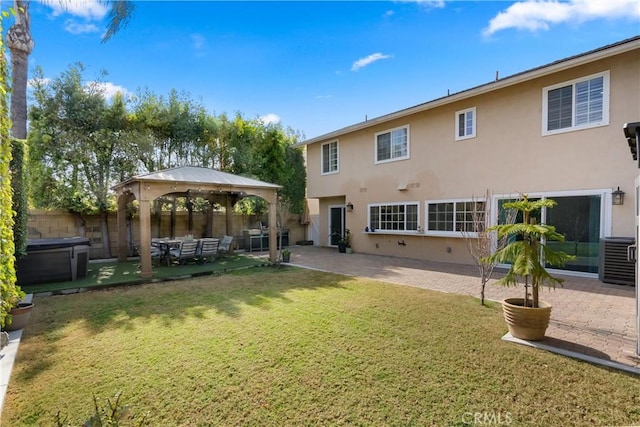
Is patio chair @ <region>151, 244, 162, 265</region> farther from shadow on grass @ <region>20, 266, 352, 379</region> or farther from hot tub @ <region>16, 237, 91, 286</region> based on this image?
shadow on grass @ <region>20, 266, 352, 379</region>

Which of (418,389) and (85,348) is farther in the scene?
(85,348)

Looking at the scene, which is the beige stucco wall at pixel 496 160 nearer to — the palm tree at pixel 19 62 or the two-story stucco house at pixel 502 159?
the two-story stucco house at pixel 502 159

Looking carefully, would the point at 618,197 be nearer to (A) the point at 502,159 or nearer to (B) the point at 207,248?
(A) the point at 502,159

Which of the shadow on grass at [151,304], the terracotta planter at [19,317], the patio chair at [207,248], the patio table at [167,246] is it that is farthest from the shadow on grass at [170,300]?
the patio table at [167,246]

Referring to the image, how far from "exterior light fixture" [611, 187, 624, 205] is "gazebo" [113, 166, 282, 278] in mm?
10028

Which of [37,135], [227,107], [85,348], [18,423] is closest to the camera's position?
[18,423]

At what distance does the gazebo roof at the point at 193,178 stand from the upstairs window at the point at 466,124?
23.8 feet

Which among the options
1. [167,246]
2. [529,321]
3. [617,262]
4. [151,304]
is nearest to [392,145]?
[617,262]

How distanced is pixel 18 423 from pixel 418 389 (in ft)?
12.7

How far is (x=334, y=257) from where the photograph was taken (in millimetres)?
13680

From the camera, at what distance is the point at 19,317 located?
16.6 ft

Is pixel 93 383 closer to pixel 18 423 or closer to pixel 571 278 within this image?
pixel 18 423

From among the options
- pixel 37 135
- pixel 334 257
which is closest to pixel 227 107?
pixel 37 135

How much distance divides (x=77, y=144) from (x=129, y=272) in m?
6.20
